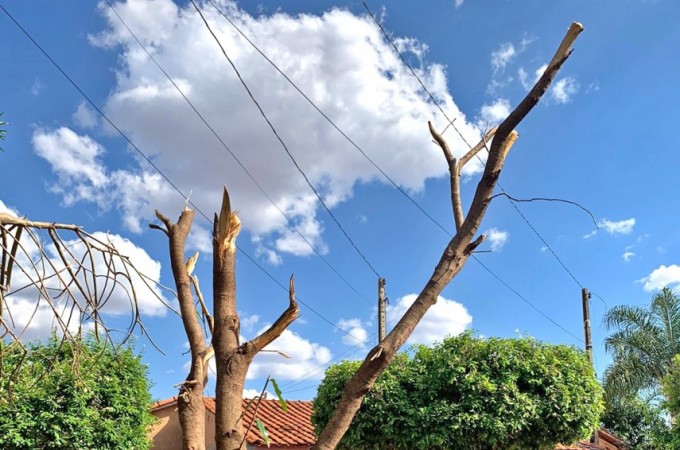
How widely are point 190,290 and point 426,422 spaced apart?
25.2ft

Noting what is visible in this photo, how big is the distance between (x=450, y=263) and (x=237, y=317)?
91 centimetres

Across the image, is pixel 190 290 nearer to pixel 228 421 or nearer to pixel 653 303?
pixel 228 421

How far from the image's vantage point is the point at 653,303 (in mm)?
19609

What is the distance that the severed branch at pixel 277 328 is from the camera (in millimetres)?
2750

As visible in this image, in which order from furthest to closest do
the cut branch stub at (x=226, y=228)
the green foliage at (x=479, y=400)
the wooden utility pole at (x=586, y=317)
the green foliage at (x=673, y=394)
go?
the wooden utility pole at (x=586, y=317), the green foliage at (x=673, y=394), the green foliage at (x=479, y=400), the cut branch stub at (x=226, y=228)

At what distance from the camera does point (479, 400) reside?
10.0 meters

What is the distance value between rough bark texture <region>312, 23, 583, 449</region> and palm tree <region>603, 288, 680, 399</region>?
17.5m

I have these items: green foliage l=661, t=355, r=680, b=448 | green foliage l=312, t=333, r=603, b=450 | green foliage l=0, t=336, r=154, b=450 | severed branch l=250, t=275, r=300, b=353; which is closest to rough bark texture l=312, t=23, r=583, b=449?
severed branch l=250, t=275, r=300, b=353

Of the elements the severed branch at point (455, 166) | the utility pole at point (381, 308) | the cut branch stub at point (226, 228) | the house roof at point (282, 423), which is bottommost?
the cut branch stub at point (226, 228)

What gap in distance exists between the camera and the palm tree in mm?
18750

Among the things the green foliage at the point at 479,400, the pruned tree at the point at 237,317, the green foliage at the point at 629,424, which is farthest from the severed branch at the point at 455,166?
the green foliage at the point at 629,424

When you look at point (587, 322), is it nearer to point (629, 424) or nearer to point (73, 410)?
point (629, 424)

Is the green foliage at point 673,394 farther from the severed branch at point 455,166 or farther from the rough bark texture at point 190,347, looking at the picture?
the rough bark texture at point 190,347

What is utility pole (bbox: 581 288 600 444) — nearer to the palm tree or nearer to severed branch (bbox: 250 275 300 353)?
the palm tree
